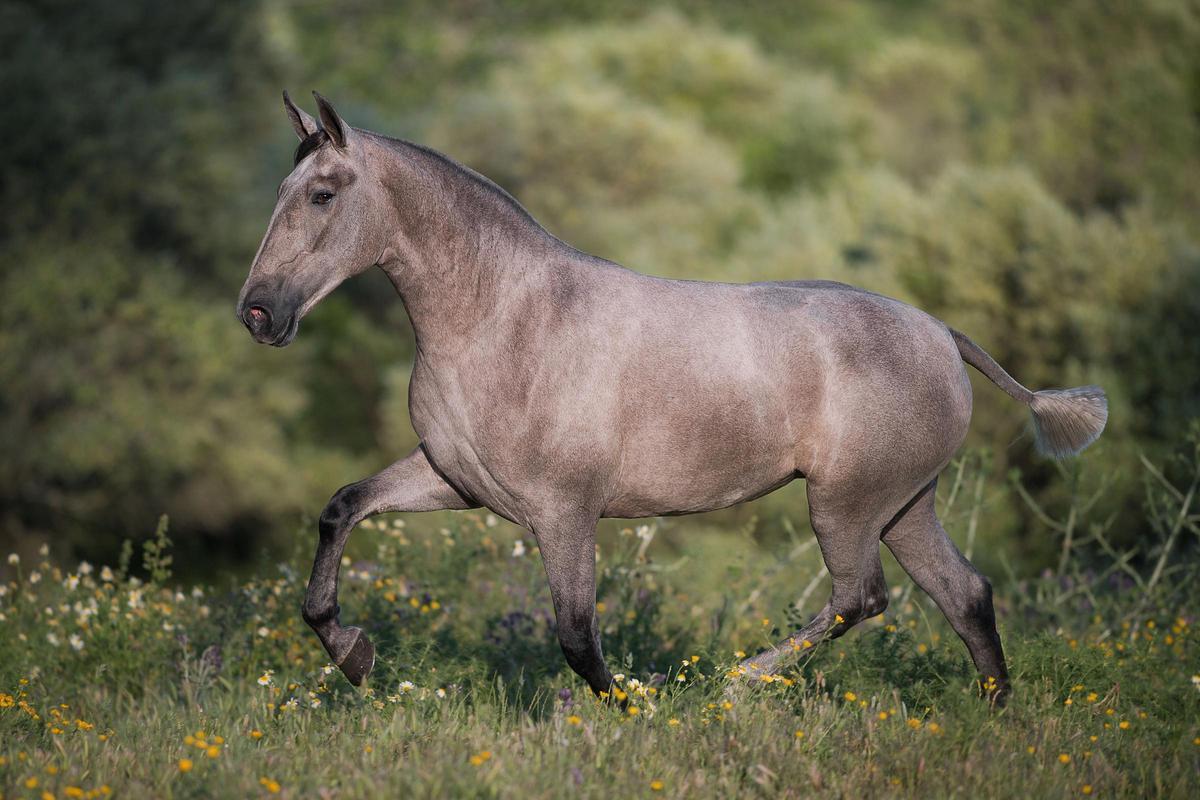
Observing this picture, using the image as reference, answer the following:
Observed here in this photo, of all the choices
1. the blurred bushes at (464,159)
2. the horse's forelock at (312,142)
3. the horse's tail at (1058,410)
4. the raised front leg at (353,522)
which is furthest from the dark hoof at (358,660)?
the blurred bushes at (464,159)

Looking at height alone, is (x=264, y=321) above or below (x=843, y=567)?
above

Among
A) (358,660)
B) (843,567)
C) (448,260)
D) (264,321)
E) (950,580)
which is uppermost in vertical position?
(264,321)

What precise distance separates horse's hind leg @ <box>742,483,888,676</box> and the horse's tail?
87cm

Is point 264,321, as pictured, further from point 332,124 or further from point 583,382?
point 583,382

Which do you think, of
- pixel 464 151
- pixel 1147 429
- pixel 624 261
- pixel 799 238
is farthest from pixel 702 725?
pixel 464 151

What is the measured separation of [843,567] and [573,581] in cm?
125


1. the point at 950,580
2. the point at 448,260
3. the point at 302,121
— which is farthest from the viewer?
the point at 950,580

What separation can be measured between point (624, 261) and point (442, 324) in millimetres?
19985

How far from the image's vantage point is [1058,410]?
5730 millimetres

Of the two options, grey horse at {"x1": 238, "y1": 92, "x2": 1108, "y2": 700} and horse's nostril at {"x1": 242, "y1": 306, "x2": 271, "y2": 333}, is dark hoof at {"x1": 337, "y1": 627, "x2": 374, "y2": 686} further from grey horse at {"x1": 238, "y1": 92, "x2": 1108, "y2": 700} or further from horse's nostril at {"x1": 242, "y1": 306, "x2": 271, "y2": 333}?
horse's nostril at {"x1": 242, "y1": 306, "x2": 271, "y2": 333}

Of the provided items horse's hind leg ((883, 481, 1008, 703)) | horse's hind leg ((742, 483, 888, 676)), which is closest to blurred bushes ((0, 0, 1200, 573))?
horse's hind leg ((883, 481, 1008, 703))

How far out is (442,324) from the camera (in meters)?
5.01

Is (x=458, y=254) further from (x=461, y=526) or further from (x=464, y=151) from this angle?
(x=464, y=151)

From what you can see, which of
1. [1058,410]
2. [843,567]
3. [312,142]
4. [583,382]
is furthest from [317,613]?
[1058,410]
